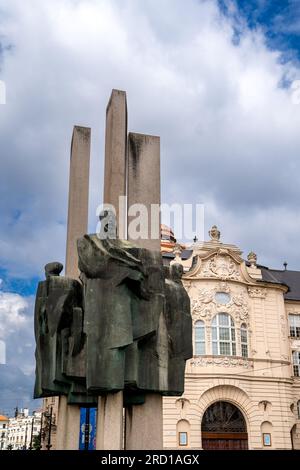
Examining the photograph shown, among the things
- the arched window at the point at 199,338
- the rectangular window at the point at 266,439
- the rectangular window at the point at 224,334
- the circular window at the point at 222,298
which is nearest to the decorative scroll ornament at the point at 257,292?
the circular window at the point at 222,298

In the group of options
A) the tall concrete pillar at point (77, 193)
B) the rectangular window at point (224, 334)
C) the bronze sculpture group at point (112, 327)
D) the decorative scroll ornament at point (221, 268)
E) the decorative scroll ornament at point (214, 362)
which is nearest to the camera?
the bronze sculpture group at point (112, 327)

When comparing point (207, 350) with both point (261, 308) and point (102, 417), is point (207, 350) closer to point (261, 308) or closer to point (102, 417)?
point (261, 308)

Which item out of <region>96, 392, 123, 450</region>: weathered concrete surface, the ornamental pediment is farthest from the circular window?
<region>96, 392, 123, 450</region>: weathered concrete surface

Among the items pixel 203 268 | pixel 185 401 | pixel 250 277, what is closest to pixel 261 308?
pixel 250 277

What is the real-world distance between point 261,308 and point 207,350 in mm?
4588

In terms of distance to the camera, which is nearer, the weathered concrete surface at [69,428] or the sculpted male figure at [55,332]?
the sculpted male figure at [55,332]

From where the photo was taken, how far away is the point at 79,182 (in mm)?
12711

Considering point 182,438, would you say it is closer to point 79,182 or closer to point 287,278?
point 287,278

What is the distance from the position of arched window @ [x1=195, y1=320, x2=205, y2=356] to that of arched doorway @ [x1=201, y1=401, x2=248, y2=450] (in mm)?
2809

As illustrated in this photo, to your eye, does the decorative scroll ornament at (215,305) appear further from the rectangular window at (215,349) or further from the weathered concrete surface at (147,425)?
the weathered concrete surface at (147,425)

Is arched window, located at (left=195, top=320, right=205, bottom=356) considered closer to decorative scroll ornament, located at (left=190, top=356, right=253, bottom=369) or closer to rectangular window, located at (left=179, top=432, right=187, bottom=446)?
decorative scroll ornament, located at (left=190, top=356, right=253, bottom=369)

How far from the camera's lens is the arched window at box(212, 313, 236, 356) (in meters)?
30.6

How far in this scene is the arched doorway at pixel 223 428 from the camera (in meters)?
29.3

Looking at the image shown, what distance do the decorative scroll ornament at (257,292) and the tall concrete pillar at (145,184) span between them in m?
22.1
